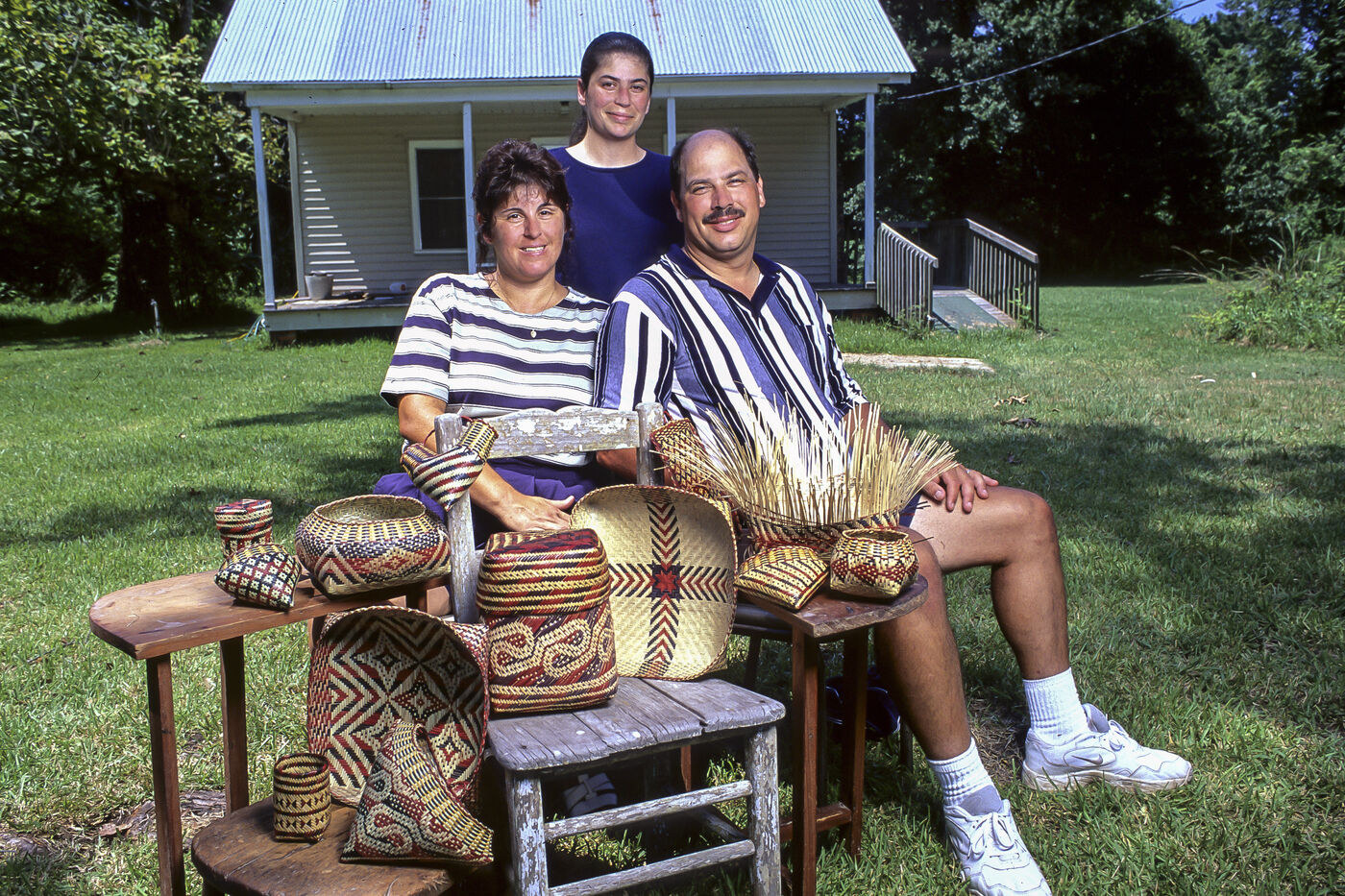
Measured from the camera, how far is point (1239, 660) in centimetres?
326

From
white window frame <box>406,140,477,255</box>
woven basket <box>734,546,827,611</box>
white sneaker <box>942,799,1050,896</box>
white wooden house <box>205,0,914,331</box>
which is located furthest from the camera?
white window frame <box>406,140,477,255</box>

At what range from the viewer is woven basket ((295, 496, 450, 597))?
72.9 inches

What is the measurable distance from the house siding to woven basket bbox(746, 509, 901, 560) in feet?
42.7

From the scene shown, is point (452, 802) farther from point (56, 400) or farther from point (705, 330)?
point (56, 400)

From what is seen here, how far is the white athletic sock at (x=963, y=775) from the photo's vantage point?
85.9 inches

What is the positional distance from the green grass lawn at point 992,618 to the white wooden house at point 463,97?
17.0 feet

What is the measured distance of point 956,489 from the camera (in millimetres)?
2408

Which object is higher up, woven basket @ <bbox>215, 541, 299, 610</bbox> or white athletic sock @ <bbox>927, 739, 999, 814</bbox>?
woven basket @ <bbox>215, 541, 299, 610</bbox>

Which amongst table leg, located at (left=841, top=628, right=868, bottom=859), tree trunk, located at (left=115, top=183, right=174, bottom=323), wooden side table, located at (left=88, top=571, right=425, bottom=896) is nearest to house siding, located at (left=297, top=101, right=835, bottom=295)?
tree trunk, located at (left=115, top=183, right=174, bottom=323)

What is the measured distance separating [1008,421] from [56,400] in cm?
799

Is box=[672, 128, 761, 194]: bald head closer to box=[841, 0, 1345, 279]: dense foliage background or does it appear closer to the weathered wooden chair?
the weathered wooden chair

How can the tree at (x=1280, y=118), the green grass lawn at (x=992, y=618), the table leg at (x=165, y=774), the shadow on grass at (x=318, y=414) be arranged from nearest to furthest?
1. the table leg at (x=165, y=774)
2. the green grass lawn at (x=992, y=618)
3. the shadow on grass at (x=318, y=414)
4. the tree at (x=1280, y=118)

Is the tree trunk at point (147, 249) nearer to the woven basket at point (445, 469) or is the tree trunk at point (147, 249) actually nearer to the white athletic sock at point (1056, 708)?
the woven basket at point (445, 469)

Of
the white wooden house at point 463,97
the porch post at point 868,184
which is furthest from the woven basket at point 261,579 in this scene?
the porch post at point 868,184
